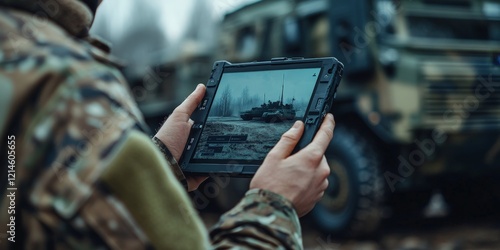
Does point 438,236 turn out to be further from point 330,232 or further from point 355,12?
point 355,12

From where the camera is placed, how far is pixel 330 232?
5801mm

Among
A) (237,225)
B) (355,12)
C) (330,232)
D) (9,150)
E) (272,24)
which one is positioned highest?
(9,150)

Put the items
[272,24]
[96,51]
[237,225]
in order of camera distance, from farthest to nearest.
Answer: [272,24]
[237,225]
[96,51]

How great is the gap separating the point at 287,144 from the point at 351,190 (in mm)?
4480

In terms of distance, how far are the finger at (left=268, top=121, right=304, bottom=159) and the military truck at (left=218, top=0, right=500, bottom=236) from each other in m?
4.31

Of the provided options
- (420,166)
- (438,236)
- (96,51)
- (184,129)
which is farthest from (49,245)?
(438,236)

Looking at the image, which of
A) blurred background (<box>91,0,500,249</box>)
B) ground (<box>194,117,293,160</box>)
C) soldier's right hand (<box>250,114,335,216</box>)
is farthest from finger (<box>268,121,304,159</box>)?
blurred background (<box>91,0,500,249</box>)

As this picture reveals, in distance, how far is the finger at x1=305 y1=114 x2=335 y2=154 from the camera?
3.91ft

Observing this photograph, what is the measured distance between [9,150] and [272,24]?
20.2ft

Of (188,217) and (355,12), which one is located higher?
(188,217)

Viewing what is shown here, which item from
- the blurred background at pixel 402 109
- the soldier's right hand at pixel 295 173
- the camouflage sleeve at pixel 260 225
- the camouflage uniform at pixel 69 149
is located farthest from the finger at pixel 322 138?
the blurred background at pixel 402 109

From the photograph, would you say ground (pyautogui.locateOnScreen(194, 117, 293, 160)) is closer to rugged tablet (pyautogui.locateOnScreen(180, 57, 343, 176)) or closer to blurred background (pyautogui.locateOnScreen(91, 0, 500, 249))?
rugged tablet (pyautogui.locateOnScreen(180, 57, 343, 176))

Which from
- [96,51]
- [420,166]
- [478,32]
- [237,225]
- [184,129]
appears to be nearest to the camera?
[96,51]

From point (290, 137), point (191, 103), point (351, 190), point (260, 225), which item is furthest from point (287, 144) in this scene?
point (351, 190)
